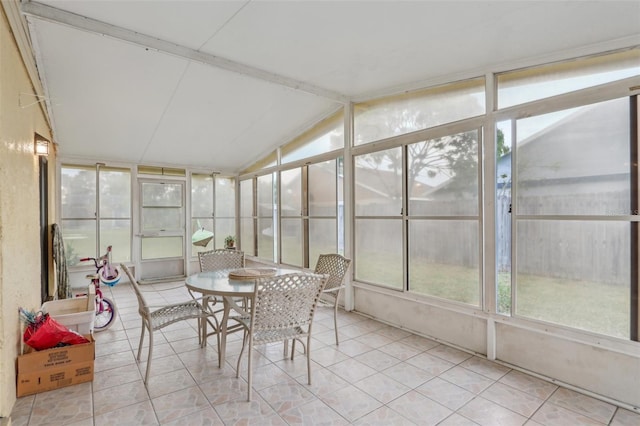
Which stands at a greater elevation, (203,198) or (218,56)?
(218,56)

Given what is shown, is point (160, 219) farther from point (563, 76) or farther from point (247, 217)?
point (563, 76)

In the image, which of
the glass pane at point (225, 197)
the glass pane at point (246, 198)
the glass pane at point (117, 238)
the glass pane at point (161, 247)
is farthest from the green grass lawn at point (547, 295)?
the glass pane at point (117, 238)

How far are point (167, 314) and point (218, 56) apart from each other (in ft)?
8.21

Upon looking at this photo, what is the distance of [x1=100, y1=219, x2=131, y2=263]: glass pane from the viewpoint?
19.7 ft

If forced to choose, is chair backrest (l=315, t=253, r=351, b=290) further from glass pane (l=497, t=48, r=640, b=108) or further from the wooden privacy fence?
glass pane (l=497, t=48, r=640, b=108)

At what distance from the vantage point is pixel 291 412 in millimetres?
2180

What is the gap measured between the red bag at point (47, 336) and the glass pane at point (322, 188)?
322 cm

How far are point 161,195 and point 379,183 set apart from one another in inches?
186

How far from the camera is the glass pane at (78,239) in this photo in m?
5.64

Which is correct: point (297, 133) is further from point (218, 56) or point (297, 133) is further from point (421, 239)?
point (421, 239)

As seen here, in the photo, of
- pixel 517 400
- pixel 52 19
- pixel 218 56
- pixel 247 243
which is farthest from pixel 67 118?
pixel 517 400

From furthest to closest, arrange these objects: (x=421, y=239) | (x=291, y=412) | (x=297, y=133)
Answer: (x=297, y=133) → (x=421, y=239) → (x=291, y=412)

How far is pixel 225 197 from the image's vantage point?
7.40m

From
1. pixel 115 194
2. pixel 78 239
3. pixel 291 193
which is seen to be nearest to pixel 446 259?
pixel 291 193
